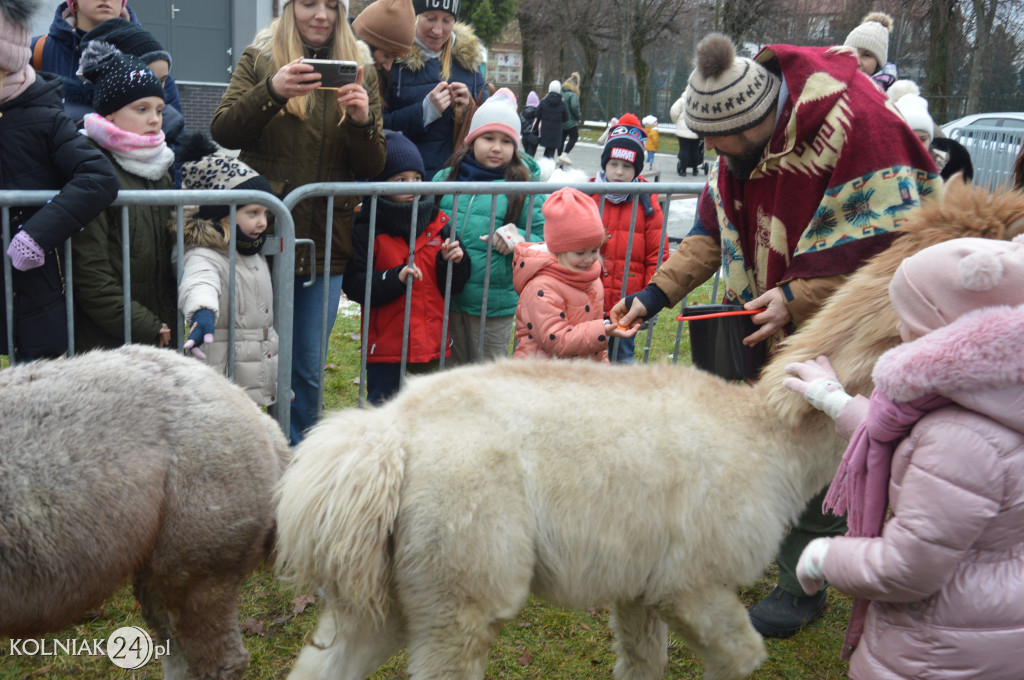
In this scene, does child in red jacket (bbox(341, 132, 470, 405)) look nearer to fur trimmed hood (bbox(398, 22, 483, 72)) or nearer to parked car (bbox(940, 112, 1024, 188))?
fur trimmed hood (bbox(398, 22, 483, 72))

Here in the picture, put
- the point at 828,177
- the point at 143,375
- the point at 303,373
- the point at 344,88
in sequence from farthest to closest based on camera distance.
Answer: the point at 303,373 < the point at 344,88 < the point at 828,177 < the point at 143,375

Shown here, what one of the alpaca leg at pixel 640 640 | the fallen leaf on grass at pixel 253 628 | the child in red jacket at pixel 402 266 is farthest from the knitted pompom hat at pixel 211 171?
the alpaca leg at pixel 640 640

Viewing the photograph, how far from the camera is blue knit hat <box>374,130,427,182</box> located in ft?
15.4

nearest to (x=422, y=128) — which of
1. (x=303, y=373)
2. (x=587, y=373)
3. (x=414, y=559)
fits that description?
(x=303, y=373)

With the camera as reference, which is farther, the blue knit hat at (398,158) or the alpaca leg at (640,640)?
the blue knit hat at (398,158)

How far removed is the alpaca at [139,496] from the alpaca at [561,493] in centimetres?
26

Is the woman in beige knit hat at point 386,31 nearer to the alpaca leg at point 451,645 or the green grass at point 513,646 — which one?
the green grass at point 513,646

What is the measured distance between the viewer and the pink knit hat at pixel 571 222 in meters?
3.84

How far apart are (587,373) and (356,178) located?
240 centimetres

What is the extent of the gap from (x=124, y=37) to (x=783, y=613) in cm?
432

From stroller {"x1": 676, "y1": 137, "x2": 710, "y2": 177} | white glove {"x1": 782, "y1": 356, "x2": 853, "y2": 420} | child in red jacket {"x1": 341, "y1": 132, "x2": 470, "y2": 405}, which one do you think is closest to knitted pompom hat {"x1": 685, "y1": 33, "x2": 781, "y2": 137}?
white glove {"x1": 782, "y1": 356, "x2": 853, "y2": 420}

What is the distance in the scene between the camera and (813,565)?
7.29 feet

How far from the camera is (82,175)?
3.37 metres

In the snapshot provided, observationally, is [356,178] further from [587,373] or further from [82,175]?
[587,373]
